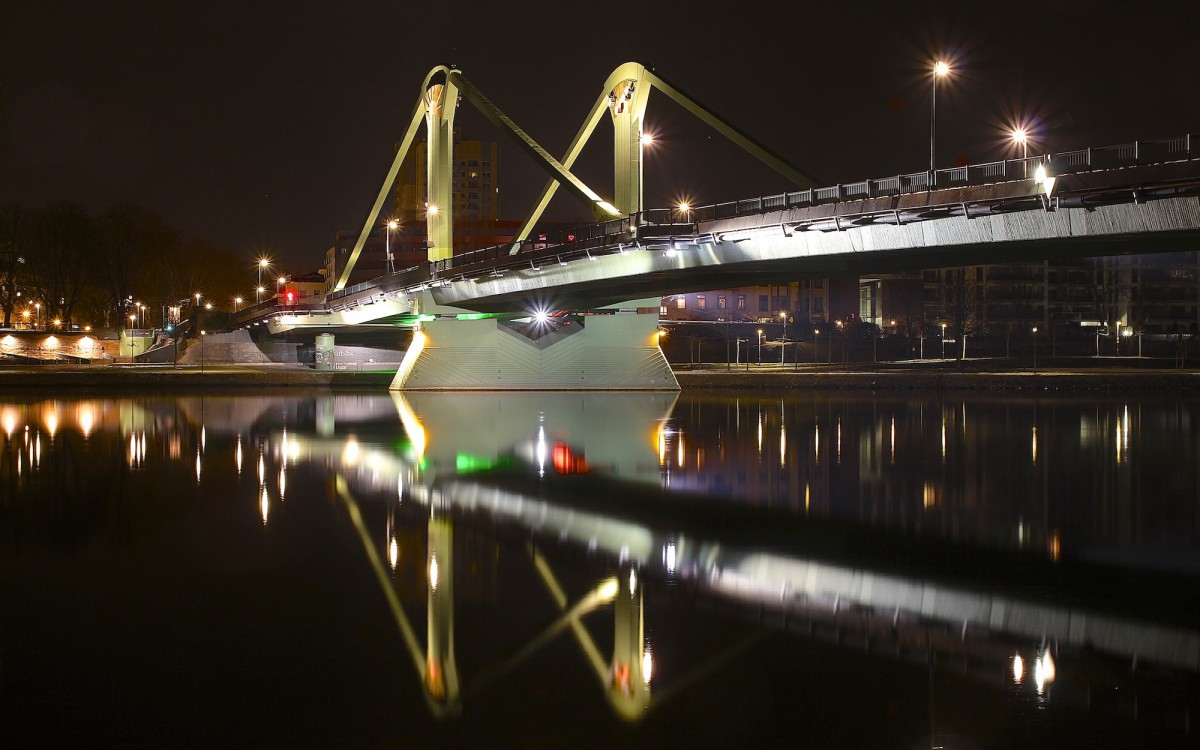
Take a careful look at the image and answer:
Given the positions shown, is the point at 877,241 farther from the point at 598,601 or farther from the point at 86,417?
the point at 86,417

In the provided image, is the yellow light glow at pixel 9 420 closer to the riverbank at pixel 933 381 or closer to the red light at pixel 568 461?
the red light at pixel 568 461

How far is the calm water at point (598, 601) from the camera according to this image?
27.1 feet

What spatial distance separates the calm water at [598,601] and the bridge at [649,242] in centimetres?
641

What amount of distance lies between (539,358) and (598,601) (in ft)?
173

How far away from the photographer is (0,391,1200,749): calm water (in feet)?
27.1

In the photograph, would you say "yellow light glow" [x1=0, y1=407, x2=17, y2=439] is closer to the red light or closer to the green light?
the green light

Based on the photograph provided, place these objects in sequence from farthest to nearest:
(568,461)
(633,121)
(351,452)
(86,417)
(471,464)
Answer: (633,121) → (86,417) → (351,452) → (568,461) → (471,464)

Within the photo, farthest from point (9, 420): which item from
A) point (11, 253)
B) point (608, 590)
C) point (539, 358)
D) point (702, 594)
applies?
point (11, 253)

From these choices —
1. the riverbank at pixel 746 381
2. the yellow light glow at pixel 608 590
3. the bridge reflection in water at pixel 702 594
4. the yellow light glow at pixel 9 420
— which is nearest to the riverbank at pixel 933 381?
the riverbank at pixel 746 381

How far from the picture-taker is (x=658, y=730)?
26.4 ft

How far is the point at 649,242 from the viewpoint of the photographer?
141 feet

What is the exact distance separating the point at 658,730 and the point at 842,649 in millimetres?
2591

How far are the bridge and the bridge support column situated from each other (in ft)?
0.25

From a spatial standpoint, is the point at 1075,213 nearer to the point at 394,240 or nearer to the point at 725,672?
the point at 725,672
